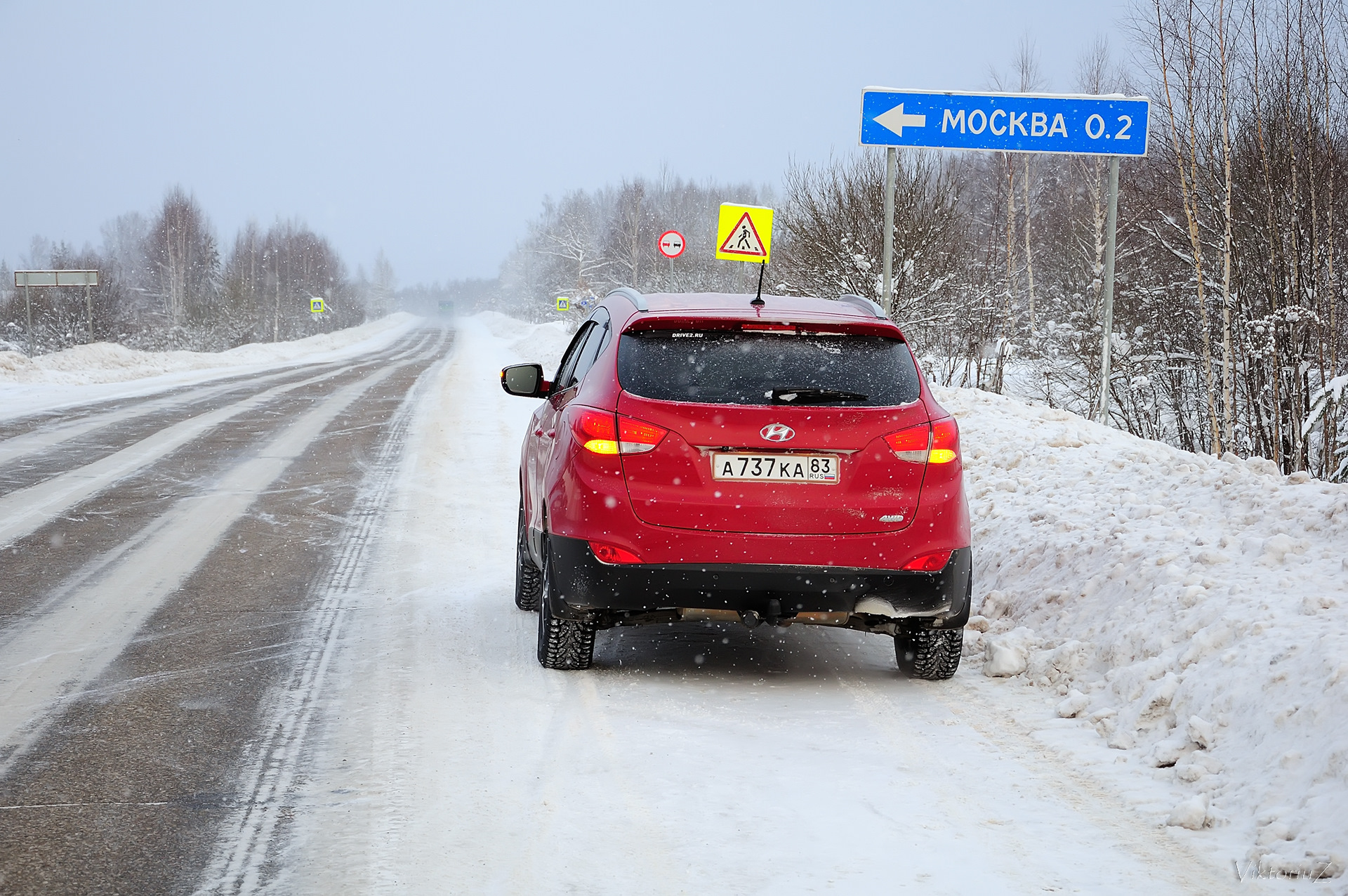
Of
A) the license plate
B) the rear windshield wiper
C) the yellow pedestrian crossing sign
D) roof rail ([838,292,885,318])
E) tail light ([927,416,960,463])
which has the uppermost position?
the yellow pedestrian crossing sign

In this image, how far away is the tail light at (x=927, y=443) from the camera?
4730 mm

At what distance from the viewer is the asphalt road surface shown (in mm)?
3387

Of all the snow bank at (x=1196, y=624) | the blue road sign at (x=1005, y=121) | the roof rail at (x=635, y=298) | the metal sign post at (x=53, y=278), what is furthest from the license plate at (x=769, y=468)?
the metal sign post at (x=53, y=278)

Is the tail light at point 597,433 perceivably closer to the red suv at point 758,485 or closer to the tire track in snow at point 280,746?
the red suv at point 758,485

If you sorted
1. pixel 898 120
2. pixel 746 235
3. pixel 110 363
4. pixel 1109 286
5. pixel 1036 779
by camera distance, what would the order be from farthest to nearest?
pixel 110 363 → pixel 746 235 → pixel 1109 286 → pixel 898 120 → pixel 1036 779

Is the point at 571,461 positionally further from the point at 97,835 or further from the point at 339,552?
the point at 339,552

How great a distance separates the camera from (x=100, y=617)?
6.03 meters

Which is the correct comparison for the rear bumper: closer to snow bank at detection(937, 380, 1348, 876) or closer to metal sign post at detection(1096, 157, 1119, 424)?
snow bank at detection(937, 380, 1348, 876)

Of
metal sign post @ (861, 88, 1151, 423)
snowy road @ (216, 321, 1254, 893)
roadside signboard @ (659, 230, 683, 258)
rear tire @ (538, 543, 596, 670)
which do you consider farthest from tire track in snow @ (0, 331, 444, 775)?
roadside signboard @ (659, 230, 683, 258)

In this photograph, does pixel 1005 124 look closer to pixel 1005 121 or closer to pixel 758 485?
pixel 1005 121

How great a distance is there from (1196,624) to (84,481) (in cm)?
959

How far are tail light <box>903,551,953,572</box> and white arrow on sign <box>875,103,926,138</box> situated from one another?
7795 millimetres

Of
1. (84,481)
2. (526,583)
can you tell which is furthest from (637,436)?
(84,481)

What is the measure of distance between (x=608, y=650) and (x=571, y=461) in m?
1.30
